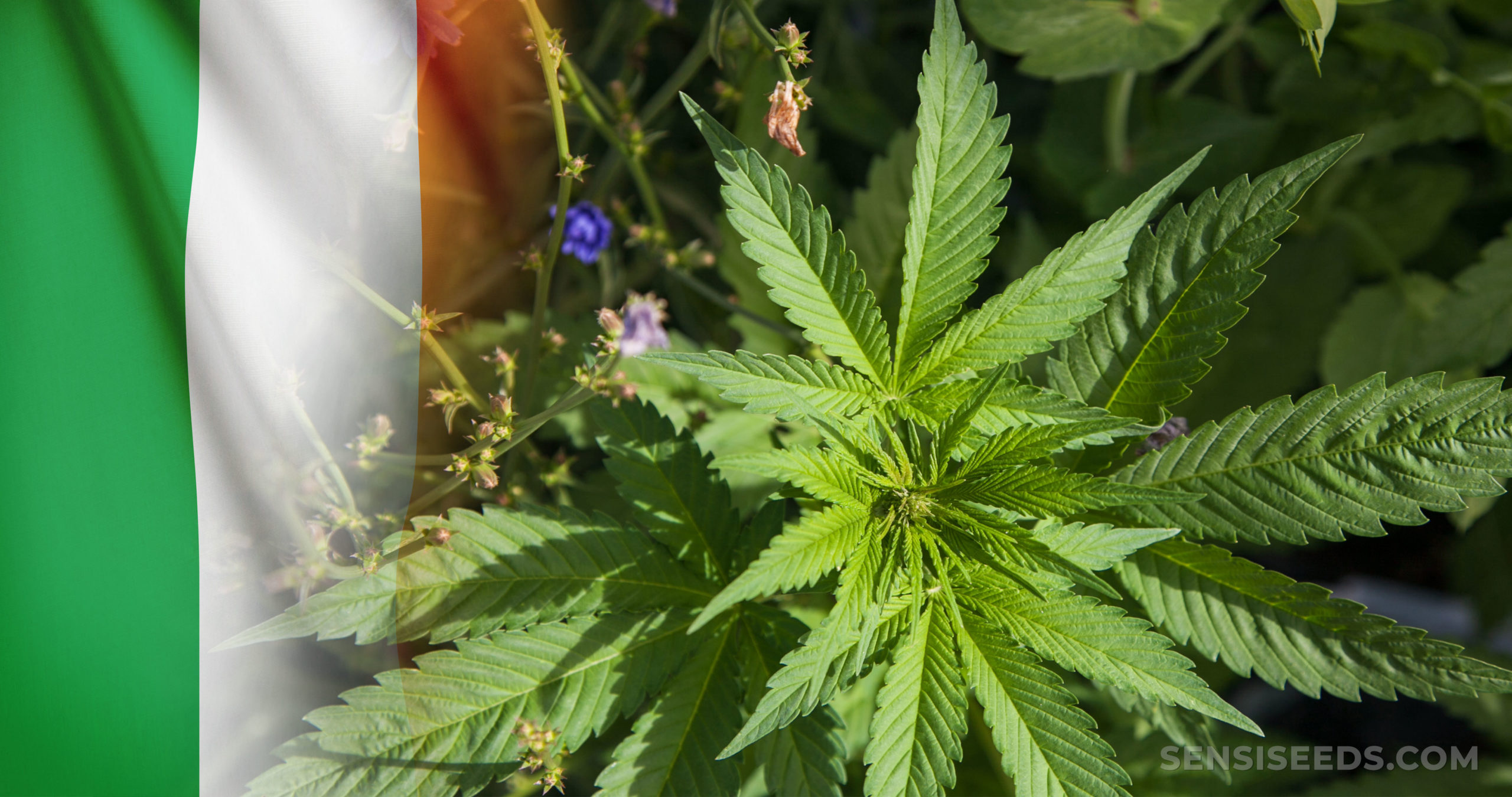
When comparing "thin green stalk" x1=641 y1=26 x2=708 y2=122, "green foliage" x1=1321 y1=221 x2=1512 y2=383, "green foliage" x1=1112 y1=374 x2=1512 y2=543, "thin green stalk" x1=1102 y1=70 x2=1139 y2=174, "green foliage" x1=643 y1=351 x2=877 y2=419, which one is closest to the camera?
"green foliage" x1=643 y1=351 x2=877 y2=419

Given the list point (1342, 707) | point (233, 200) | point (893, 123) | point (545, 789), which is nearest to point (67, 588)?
point (233, 200)

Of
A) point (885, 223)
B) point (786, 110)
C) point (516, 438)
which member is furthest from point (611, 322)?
point (885, 223)

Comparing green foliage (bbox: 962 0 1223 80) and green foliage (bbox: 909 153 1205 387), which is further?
green foliage (bbox: 962 0 1223 80)

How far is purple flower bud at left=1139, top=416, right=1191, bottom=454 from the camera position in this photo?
1131mm

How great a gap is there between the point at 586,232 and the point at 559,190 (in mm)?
195

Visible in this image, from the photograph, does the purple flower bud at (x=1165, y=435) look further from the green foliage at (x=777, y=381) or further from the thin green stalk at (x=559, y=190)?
the thin green stalk at (x=559, y=190)

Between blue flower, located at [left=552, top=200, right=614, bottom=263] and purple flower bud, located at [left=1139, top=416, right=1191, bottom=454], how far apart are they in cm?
83

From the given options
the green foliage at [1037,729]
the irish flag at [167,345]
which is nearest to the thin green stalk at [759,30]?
the irish flag at [167,345]

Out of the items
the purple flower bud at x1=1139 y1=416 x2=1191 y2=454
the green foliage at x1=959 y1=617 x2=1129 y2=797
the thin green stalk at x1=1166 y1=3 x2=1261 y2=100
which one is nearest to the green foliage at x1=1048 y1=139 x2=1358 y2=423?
the purple flower bud at x1=1139 y1=416 x2=1191 y2=454

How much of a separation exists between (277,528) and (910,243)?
81 centimetres

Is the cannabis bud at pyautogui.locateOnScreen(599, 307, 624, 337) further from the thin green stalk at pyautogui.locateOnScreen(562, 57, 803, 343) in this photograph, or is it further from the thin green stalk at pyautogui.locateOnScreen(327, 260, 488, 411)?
the thin green stalk at pyautogui.locateOnScreen(562, 57, 803, 343)

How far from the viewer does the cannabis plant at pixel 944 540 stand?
0.89 meters

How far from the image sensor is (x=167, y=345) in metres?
0.92

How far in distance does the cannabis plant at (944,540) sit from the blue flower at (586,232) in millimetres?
343
